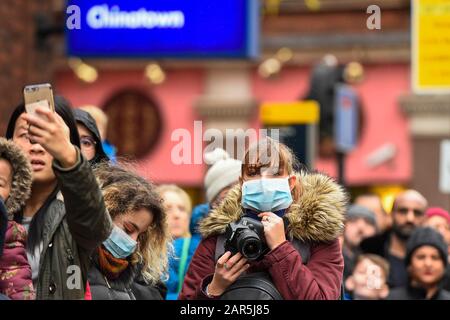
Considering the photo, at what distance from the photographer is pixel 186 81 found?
2416 cm

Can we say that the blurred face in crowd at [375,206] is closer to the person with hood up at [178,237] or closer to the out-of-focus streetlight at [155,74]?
the person with hood up at [178,237]

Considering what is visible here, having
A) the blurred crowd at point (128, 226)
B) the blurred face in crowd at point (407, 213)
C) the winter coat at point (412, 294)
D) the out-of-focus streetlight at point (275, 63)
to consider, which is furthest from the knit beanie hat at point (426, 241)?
the out-of-focus streetlight at point (275, 63)

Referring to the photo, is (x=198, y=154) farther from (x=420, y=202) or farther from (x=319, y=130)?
(x=319, y=130)

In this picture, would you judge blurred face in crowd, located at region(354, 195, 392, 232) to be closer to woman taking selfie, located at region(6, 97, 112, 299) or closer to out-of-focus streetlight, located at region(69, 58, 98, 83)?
woman taking selfie, located at region(6, 97, 112, 299)

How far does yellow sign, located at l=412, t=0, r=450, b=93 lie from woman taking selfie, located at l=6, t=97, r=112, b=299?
316 inches

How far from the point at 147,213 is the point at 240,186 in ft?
1.48

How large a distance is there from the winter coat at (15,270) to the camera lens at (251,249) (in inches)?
28.9

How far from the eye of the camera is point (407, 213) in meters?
9.12

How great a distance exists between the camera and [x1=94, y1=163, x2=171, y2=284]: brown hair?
5109 millimetres

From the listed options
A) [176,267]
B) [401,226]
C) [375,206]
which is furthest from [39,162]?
[375,206]

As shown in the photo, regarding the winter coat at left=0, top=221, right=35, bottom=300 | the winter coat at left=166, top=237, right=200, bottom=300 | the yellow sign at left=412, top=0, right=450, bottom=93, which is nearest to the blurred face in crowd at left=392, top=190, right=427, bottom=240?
the winter coat at left=166, top=237, right=200, bottom=300
